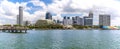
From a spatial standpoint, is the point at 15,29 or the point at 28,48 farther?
the point at 15,29

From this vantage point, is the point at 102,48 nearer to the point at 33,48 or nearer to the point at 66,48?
the point at 66,48

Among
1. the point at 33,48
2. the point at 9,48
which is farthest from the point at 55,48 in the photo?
the point at 9,48

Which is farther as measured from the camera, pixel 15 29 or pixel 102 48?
pixel 15 29

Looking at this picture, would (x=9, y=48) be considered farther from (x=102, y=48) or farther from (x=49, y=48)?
(x=102, y=48)

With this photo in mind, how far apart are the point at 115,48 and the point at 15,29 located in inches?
5270

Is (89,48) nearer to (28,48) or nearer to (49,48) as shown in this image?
(49,48)

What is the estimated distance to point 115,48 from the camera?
63.8 metres

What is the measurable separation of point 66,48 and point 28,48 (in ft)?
32.0

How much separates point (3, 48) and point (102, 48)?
25505mm

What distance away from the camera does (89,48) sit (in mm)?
62500

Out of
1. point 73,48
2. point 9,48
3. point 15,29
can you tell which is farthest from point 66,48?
point 15,29

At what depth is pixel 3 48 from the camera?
60.8m

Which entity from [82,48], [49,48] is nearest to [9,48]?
[49,48]

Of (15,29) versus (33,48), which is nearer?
(33,48)
